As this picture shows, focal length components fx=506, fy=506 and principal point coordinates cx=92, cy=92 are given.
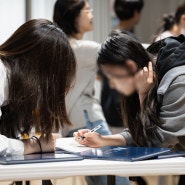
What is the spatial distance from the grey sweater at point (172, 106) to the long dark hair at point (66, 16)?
1.26 metres

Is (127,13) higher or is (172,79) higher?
(127,13)

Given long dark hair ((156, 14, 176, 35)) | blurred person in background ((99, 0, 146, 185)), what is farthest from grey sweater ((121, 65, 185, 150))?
long dark hair ((156, 14, 176, 35))

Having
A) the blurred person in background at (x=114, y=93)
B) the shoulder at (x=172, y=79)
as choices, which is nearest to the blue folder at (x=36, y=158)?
the shoulder at (x=172, y=79)

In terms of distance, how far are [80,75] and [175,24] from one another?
3.87 feet

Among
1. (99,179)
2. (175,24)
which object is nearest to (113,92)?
(175,24)

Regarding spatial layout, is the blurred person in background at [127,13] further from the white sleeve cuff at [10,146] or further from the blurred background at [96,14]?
the white sleeve cuff at [10,146]

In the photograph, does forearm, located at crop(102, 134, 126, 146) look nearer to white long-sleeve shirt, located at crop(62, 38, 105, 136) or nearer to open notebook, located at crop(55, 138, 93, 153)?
open notebook, located at crop(55, 138, 93, 153)

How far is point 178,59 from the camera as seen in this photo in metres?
1.86

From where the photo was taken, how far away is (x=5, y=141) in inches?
64.1

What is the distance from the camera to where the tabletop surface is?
4.85ft

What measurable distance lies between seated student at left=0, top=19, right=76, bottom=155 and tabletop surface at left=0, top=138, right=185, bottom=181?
198 millimetres

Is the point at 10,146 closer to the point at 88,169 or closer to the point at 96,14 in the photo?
the point at 88,169

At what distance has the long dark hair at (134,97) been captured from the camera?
70.6 inches

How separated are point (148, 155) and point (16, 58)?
552mm
